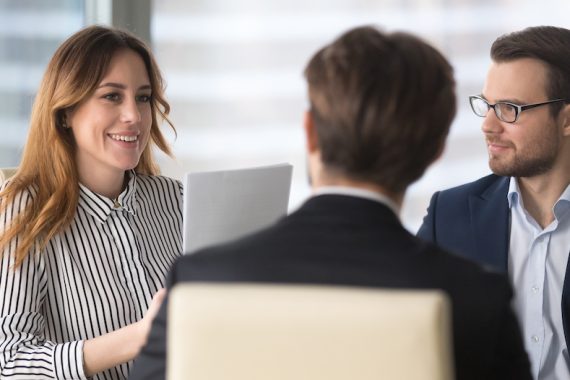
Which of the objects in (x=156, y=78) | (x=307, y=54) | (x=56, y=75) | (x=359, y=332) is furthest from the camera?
(x=307, y=54)

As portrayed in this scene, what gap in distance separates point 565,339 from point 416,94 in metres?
1.09

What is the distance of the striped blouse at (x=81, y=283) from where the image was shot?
2.04 m

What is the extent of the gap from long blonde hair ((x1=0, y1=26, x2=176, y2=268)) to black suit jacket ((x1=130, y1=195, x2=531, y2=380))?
99 centimetres

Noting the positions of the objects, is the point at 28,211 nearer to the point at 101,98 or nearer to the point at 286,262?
the point at 101,98

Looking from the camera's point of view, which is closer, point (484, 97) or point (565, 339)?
point (565, 339)

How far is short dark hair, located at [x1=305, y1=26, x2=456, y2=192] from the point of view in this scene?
1.24 m

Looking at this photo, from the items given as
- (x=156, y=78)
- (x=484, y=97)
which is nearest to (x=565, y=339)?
(x=484, y=97)

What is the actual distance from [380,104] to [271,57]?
338cm

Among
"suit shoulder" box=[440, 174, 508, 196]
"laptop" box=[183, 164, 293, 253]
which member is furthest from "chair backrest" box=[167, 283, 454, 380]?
"suit shoulder" box=[440, 174, 508, 196]

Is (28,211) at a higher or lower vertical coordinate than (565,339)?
higher

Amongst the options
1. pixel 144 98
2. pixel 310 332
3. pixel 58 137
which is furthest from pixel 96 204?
pixel 310 332

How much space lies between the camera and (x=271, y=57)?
4.56 metres

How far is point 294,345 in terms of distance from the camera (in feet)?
3.76

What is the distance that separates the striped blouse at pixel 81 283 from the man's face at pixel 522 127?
91cm
